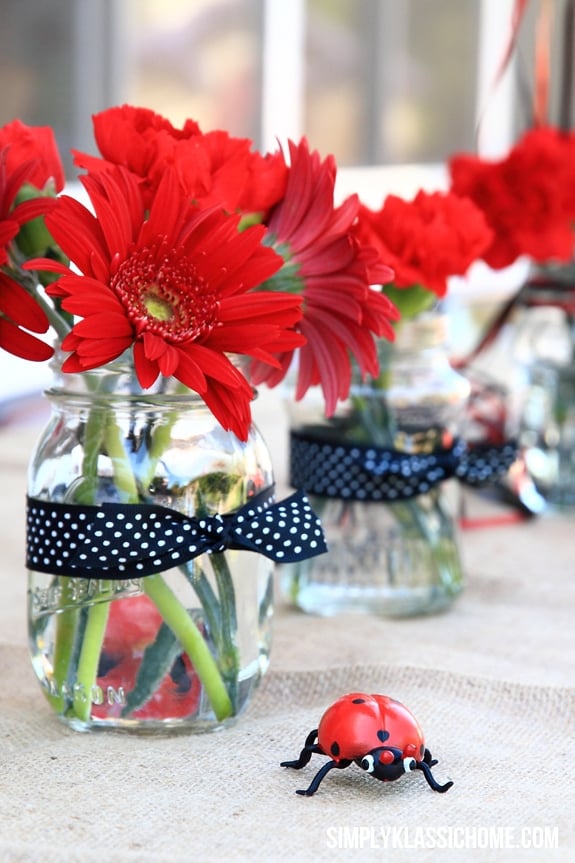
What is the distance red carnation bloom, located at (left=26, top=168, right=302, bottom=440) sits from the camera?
0.46 meters

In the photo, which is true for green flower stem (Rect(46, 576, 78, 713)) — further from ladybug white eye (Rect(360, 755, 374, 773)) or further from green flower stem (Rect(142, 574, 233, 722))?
ladybug white eye (Rect(360, 755, 374, 773))

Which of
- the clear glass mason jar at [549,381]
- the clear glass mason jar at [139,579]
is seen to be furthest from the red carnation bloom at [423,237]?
the clear glass mason jar at [549,381]

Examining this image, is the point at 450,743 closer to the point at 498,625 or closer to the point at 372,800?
the point at 372,800

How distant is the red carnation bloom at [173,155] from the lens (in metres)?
0.50

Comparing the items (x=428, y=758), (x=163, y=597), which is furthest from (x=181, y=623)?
(x=428, y=758)

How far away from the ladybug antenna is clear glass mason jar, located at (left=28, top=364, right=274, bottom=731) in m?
0.10

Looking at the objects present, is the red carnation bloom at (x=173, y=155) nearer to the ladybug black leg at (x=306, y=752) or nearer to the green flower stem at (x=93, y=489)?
the green flower stem at (x=93, y=489)

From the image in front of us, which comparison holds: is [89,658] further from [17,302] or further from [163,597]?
[17,302]

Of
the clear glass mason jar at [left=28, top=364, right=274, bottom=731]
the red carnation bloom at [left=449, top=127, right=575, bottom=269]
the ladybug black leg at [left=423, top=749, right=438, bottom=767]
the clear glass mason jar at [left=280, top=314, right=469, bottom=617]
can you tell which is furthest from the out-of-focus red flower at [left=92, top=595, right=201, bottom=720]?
the red carnation bloom at [left=449, top=127, right=575, bottom=269]

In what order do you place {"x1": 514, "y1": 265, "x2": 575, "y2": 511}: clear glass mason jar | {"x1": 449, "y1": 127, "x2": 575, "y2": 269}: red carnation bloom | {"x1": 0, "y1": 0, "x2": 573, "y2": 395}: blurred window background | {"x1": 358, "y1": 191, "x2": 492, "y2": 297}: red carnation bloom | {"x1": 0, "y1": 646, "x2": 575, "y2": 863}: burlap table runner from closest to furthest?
{"x1": 0, "y1": 646, "x2": 575, "y2": 863}: burlap table runner → {"x1": 358, "y1": 191, "x2": 492, "y2": 297}: red carnation bloom → {"x1": 449, "y1": 127, "x2": 575, "y2": 269}: red carnation bloom → {"x1": 514, "y1": 265, "x2": 575, "y2": 511}: clear glass mason jar → {"x1": 0, "y1": 0, "x2": 573, "y2": 395}: blurred window background

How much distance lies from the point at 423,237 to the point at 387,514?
16 centimetres

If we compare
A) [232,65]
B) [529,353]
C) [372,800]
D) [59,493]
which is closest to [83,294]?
[59,493]

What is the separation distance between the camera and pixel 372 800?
1.59 ft

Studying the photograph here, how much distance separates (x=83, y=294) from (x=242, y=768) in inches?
8.1
